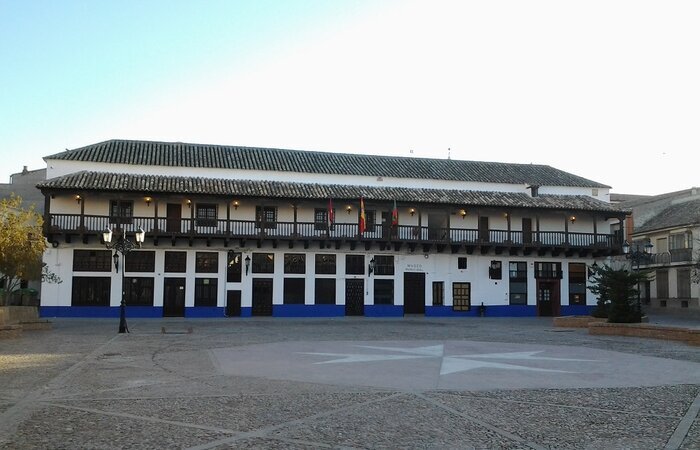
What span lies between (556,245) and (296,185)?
695 inches

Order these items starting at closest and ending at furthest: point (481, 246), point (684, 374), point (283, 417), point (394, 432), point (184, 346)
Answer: point (394, 432), point (283, 417), point (684, 374), point (184, 346), point (481, 246)

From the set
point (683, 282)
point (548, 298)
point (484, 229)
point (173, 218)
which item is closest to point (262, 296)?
point (173, 218)

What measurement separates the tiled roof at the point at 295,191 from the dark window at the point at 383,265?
4067 mm

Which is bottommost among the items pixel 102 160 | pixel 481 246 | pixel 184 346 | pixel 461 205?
pixel 184 346

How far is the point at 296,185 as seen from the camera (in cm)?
4031

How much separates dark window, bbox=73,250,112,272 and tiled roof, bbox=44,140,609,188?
5.74 m

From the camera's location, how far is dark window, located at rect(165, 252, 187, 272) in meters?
37.5

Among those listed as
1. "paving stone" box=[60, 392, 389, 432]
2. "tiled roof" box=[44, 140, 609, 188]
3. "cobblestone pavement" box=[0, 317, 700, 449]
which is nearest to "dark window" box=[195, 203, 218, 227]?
"tiled roof" box=[44, 140, 609, 188]

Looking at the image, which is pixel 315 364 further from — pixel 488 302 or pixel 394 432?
pixel 488 302

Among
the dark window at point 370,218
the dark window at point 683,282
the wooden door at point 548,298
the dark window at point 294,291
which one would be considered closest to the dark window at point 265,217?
the dark window at point 294,291

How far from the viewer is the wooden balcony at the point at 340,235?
3616cm

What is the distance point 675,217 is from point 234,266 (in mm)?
34013

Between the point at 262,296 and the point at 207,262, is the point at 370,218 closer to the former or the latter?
the point at 262,296

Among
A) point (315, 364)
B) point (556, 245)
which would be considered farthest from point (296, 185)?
point (315, 364)
